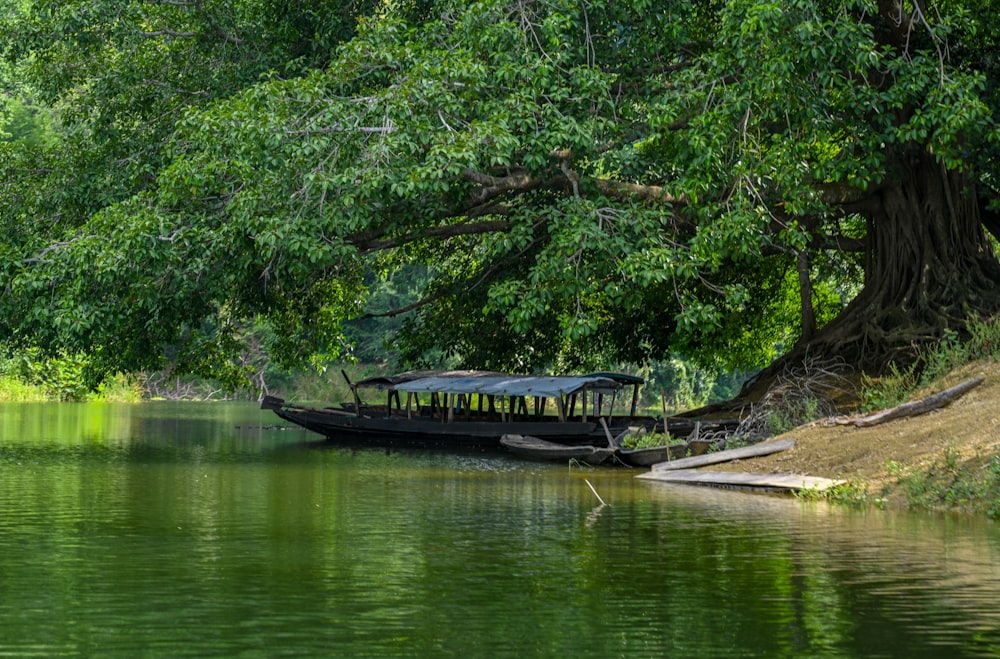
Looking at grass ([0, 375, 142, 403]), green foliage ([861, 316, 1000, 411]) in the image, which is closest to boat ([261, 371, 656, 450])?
green foliage ([861, 316, 1000, 411])

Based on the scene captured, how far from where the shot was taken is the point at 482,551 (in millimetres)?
13555

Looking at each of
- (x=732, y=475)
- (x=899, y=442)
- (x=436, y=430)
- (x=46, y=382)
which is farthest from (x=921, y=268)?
(x=46, y=382)

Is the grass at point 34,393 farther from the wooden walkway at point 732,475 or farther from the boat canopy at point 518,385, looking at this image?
the wooden walkway at point 732,475

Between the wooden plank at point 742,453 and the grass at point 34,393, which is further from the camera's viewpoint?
the grass at point 34,393

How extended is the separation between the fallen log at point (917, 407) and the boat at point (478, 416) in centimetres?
638

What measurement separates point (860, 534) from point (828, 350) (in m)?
12.4

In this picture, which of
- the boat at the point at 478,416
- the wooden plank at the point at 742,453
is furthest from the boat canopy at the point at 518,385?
the wooden plank at the point at 742,453

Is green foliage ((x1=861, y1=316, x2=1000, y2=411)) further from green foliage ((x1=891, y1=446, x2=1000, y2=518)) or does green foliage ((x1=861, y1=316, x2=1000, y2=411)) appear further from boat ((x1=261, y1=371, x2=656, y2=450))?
boat ((x1=261, y1=371, x2=656, y2=450))

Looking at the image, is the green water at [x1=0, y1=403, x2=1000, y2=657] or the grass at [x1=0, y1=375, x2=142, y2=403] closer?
the green water at [x1=0, y1=403, x2=1000, y2=657]

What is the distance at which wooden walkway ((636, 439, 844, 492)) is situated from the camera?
19.8m

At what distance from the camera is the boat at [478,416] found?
29.1 m

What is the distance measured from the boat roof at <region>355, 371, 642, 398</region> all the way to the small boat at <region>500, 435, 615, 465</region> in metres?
1.08

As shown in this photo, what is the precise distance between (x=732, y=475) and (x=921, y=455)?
9.59 ft

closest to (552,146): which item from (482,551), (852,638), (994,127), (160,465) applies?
(994,127)
